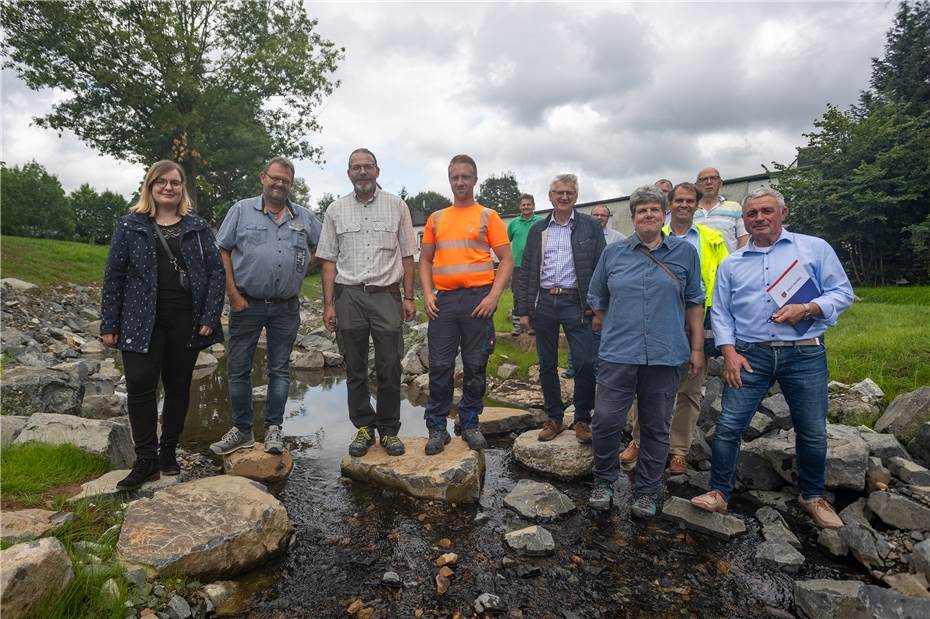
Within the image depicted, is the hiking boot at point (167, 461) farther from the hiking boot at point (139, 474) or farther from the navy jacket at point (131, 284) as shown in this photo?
the navy jacket at point (131, 284)

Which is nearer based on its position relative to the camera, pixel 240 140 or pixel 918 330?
pixel 918 330

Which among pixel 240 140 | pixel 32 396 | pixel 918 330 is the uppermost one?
pixel 240 140

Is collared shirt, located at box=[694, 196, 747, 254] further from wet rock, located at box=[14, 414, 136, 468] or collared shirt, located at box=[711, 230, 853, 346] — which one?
wet rock, located at box=[14, 414, 136, 468]

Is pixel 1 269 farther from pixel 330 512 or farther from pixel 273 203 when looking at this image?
pixel 330 512

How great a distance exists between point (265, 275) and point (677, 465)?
4.32m

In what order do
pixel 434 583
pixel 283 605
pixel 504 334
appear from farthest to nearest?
pixel 504 334
pixel 434 583
pixel 283 605

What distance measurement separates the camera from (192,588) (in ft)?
9.60

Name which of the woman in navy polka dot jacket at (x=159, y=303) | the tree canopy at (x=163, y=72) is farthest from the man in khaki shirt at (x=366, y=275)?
the tree canopy at (x=163, y=72)

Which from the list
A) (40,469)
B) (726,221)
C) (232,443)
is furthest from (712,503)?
(40,469)

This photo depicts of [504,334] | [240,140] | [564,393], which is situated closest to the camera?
[564,393]

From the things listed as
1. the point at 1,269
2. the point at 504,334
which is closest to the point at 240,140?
the point at 1,269

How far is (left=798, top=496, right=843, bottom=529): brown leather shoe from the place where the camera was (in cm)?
372

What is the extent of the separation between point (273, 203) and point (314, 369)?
663 cm

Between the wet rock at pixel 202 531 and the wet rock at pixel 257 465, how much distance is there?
820mm
